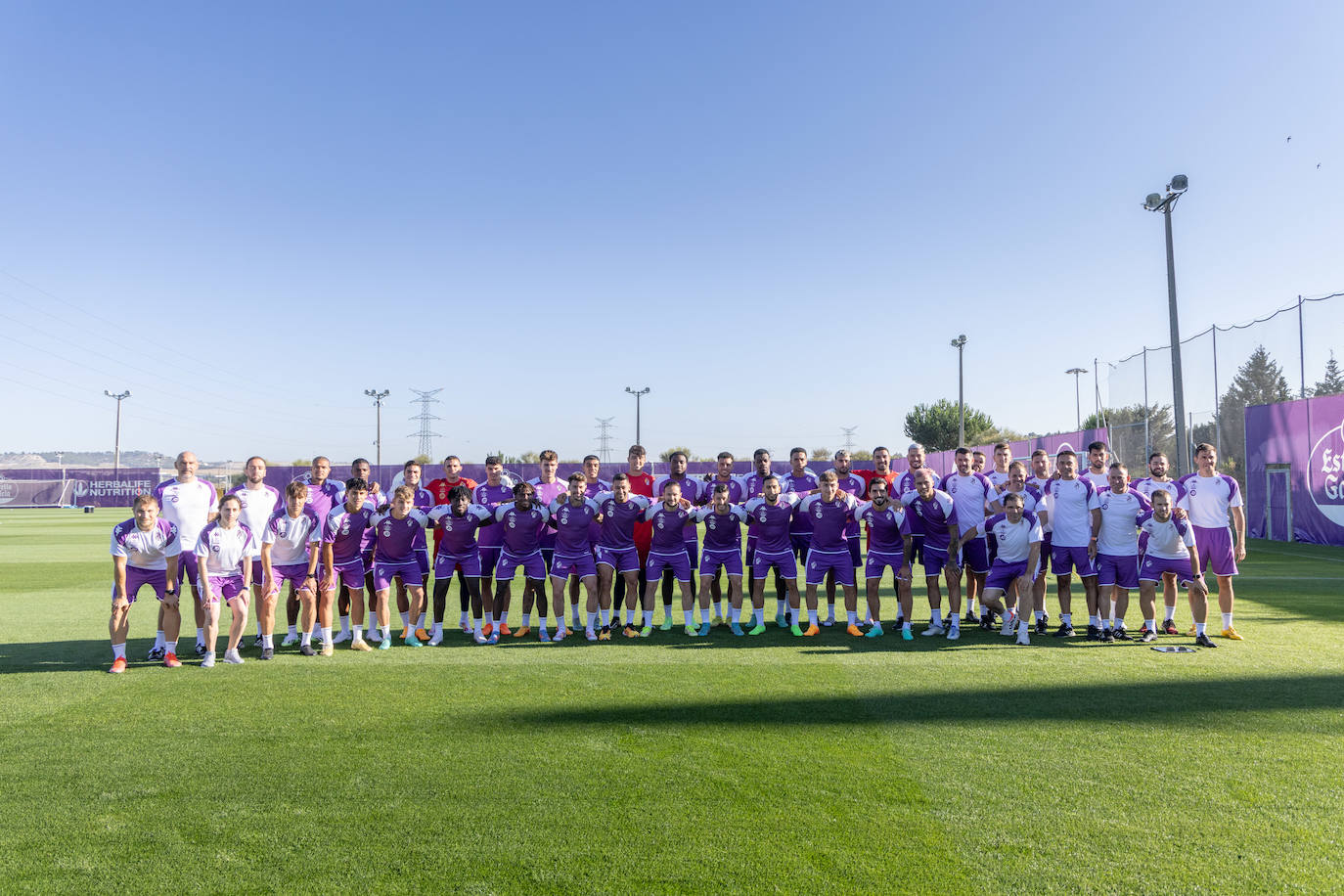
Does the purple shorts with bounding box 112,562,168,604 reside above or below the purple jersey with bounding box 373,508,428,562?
below

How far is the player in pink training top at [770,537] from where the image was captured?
8.66m

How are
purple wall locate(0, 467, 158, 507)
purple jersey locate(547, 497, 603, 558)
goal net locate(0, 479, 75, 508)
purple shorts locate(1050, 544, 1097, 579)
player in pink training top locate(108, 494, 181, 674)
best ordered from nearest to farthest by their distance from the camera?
player in pink training top locate(108, 494, 181, 674) < purple shorts locate(1050, 544, 1097, 579) < purple jersey locate(547, 497, 603, 558) < goal net locate(0, 479, 75, 508) < purple wall locate(0, 467, 158, 507)

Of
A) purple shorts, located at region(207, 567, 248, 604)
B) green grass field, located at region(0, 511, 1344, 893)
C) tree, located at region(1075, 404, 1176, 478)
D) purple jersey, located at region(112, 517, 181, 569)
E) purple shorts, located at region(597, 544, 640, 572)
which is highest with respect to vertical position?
tree, located at region(1075, 404, 1176, 478)

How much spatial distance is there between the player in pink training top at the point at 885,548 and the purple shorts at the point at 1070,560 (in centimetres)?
155

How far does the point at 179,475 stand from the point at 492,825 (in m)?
5.84

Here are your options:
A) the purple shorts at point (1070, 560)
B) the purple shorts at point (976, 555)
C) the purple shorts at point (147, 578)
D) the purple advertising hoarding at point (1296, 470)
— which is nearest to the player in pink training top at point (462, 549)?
the purple shorts at point (147, 578)

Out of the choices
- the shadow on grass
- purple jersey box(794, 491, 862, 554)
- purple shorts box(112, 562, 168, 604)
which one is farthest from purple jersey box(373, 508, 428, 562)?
purple jersey box(794, 491, 862, 554)

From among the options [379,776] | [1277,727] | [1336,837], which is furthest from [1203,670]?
[379,776]

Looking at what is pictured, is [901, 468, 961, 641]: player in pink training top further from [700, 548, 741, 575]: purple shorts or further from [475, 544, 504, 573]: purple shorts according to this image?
[475, 544, 504, 573]: purple shorts

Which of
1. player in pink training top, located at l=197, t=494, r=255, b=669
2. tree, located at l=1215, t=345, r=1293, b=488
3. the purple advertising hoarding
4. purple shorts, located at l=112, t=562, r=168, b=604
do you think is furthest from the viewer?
tree, located at l=1215, t=345, r=1293, b=488

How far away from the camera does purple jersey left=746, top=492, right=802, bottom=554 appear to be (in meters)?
8.69

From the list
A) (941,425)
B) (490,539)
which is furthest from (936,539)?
(941,425)

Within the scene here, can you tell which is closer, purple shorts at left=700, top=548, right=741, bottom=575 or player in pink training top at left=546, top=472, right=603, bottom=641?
player in pink training top at left=546, top=472, right=603, bottom=641

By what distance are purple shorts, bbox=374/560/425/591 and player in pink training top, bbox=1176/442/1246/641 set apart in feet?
26.1
